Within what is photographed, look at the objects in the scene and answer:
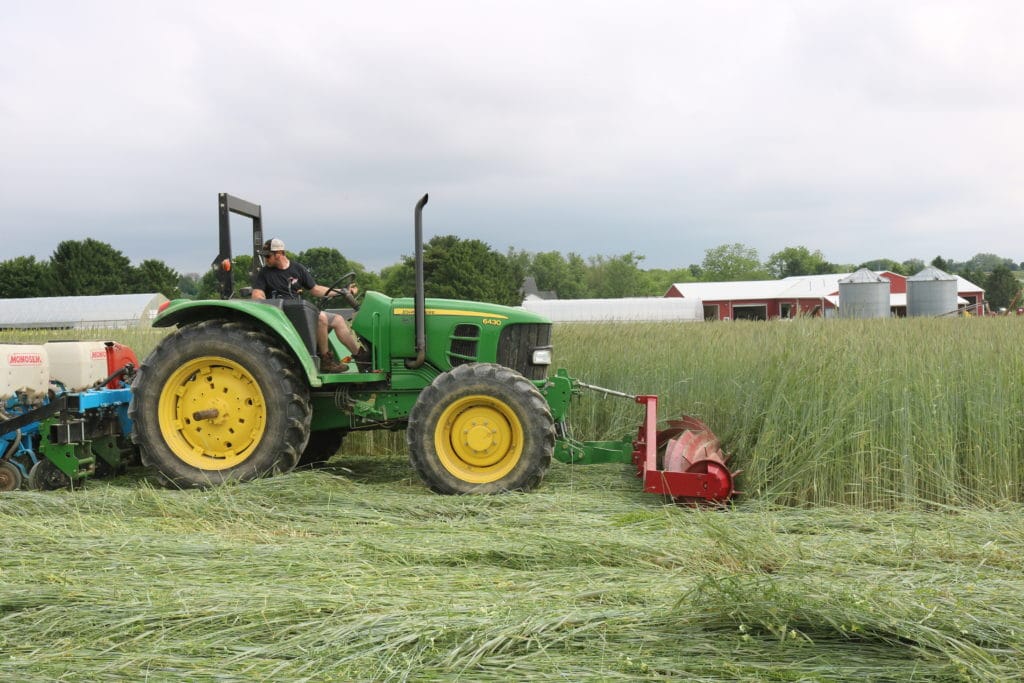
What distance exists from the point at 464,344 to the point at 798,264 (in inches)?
3853

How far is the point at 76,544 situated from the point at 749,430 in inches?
163

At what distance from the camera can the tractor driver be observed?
6383mm

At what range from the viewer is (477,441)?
5.93 m

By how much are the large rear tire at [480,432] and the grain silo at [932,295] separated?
28165mm

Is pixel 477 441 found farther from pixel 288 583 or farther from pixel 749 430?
pixel 288 583

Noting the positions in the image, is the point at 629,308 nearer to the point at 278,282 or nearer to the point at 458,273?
the point at 458,273

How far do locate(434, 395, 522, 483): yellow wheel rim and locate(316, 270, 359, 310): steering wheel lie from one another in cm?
125

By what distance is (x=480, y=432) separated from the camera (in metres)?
5.91

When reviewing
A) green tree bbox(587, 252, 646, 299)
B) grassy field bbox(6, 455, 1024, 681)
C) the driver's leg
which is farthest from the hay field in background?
green tree bbox(587, 252, 646, 299)

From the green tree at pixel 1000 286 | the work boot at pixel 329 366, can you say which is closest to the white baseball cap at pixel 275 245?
the work boot at pixel 329 366

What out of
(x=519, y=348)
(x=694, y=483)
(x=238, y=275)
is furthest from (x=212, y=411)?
(x=238, y=275)

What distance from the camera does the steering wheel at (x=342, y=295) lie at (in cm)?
641

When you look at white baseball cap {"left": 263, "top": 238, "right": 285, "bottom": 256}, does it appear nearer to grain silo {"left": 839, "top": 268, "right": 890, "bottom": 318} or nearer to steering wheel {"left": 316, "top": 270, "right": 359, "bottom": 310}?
steering wheel {"left": 316, "top": 270, "right": 359, "bottom": 310}

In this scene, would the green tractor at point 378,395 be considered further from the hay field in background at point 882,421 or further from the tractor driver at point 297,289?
the hay field in background at point 882,421
